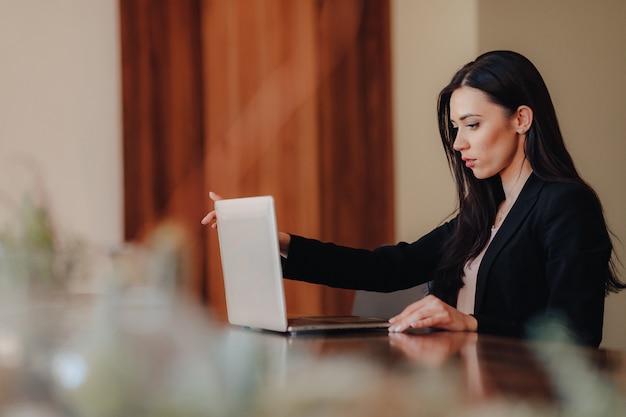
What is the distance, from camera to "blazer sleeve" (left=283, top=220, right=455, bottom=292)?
1993 mm

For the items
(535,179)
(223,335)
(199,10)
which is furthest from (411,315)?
(199,10)

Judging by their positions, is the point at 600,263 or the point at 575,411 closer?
the point at 575,411

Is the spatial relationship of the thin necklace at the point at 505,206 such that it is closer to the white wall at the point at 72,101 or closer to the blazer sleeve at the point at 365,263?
the blazer sleeve at the point at 365,263

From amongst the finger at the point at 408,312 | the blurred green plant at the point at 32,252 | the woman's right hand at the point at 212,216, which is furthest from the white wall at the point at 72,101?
the blurred green plant at the point at 32,252

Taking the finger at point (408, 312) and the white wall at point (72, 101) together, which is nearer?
the finger at point (408, 312)

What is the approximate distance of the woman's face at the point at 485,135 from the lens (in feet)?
6.47

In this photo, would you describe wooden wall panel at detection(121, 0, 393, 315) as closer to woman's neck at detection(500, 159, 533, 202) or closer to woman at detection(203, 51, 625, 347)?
woman at detection(203, 51, 625, 347)

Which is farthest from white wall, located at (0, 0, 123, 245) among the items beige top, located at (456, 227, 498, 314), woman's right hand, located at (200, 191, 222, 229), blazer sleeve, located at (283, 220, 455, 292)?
beige top, located at (456, 227, 498, 314)

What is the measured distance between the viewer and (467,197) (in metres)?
2.15

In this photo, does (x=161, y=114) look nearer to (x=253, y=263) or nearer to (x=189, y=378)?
(x=253, y=263)

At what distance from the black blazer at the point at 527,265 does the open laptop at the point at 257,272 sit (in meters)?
0.37

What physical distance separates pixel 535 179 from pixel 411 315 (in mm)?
653

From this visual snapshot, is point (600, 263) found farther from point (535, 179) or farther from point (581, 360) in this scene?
point (581, 360)

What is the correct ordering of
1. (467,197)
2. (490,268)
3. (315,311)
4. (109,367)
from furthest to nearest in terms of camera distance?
(315,311) < (467,197) < (490,268) < (109,367)
